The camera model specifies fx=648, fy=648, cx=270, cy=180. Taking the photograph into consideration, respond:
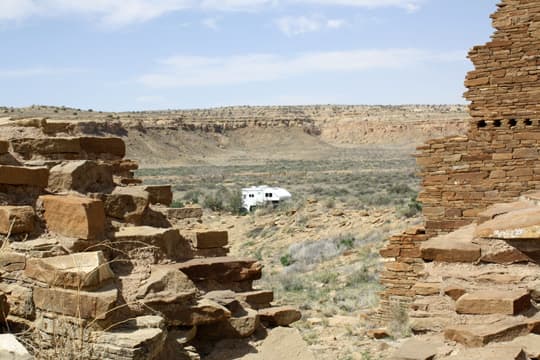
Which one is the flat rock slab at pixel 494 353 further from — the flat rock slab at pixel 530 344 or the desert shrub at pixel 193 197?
the desert shrub at pixel 193 197

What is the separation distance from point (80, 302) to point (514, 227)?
3.22 metres

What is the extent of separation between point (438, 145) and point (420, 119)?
76236mm

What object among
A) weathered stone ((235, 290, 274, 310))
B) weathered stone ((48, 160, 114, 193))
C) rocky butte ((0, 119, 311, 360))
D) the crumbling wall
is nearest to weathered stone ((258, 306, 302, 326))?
rocky butte ((0, 119, 311, 360))

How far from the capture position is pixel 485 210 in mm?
7625

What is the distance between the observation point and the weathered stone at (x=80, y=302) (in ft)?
13.7

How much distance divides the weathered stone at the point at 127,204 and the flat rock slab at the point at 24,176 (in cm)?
55

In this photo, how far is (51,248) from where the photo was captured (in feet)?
15.4

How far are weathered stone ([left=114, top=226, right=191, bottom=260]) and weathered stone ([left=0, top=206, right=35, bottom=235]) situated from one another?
0.66 m

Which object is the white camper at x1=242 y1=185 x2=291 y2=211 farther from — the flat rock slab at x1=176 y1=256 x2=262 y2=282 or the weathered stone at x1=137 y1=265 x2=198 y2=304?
the weathered stone at x1=137 y1=265 x2=198 y2=304

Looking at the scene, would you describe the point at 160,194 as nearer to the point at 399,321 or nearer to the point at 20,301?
the point at 20,301

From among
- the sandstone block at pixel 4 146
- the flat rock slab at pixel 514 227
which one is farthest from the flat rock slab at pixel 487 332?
the sandstone block at pixel 4 146

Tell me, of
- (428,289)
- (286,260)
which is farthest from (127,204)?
(286,260)

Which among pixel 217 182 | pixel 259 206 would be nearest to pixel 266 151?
pixel 217 182

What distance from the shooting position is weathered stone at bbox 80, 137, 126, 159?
6246 millimetres
